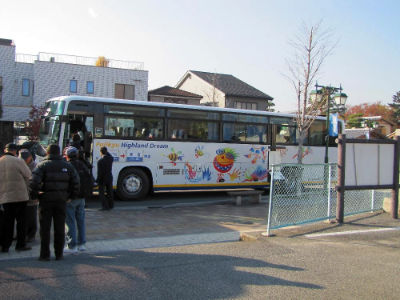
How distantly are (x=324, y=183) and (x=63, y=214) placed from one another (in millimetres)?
5977

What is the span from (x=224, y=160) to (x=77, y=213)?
8.29 meters

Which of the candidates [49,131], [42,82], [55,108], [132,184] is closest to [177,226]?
[132,184]

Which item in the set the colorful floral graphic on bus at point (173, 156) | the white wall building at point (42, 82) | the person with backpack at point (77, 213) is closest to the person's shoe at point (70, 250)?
the person with backpack at point (77, 213)

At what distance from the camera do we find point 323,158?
54.7 ft

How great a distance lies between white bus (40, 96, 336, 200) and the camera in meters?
12.2

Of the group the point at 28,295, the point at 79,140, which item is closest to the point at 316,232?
the point at 28,295

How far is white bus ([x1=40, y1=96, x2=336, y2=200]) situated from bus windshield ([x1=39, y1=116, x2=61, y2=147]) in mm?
32

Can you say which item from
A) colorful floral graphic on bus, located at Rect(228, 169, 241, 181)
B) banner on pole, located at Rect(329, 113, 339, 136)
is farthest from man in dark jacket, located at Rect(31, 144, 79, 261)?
banner on pole, located at Rect(329, 113, 339, 136)

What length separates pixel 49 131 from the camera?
39.9 ft

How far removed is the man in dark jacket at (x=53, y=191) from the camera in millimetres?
5895

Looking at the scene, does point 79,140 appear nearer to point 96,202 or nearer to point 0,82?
point 96,202

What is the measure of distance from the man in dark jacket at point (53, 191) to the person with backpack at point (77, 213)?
0.35 metres

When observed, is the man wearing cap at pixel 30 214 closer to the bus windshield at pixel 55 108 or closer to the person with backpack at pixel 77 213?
the person with backpack at pixel 77 213

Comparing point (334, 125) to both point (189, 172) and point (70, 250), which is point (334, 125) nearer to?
point (189, 172)
